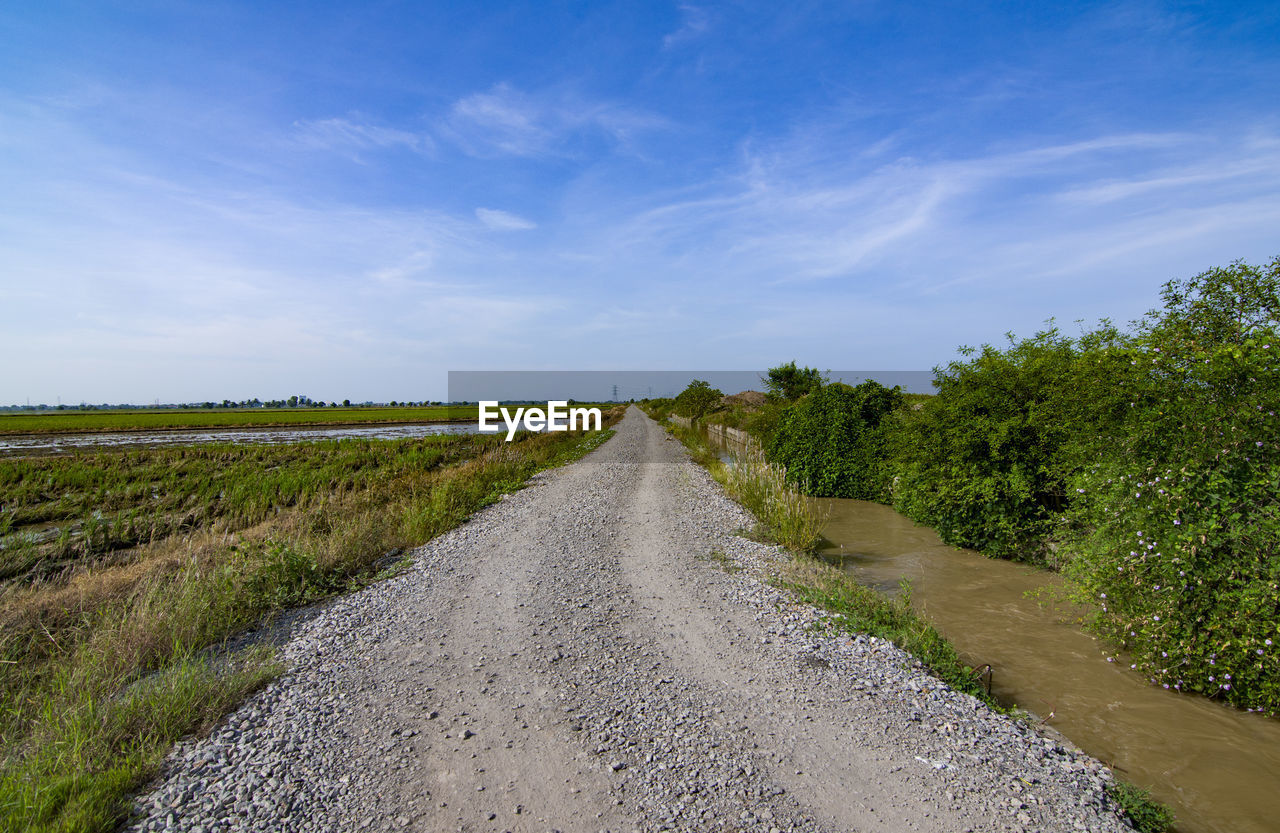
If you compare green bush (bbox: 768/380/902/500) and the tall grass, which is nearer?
the tall grass

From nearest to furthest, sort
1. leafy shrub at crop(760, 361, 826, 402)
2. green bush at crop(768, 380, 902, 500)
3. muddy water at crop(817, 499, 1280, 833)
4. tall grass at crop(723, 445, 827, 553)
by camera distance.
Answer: muddy water at crop(817, 499, 1280, 833)
tall grass at crop(723, 445, 827, 553)
green bush at crop(768, 380, 902, 500)
leafy shrub at crop(760, 361, 826, 402)

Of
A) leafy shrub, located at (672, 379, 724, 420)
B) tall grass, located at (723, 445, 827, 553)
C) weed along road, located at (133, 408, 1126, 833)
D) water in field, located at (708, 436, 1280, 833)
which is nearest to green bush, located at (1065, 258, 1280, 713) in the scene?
water in field, located at (708, 436, 1280, 833)

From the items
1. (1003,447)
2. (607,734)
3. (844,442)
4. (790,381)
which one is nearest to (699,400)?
(790,381)

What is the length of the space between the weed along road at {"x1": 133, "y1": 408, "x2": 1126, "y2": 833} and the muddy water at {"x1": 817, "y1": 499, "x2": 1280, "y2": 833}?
33.4 inches

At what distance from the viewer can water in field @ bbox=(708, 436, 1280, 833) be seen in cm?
414

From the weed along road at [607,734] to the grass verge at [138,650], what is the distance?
304 mm

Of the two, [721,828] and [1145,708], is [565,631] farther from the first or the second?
[1145,708]

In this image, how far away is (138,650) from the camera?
5.41 meters

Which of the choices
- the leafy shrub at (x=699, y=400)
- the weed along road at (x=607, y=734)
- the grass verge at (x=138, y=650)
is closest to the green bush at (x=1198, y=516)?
the weed along road at (x=607, y=734)

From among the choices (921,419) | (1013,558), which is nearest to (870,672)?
(1013,558)

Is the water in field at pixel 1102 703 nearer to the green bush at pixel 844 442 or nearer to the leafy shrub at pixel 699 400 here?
the green bush at pixel 844 442

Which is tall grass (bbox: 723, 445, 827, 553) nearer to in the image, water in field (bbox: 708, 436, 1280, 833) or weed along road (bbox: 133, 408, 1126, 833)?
water in field (bbox: 708, 436, 1280, 833)

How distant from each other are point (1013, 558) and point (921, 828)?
8.01 m

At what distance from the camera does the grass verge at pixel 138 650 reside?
3.53 m
